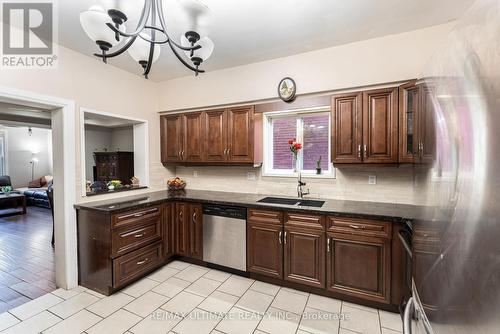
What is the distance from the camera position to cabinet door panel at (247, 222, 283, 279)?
2.50 m

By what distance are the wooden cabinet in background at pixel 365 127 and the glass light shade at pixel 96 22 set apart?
2.12 meters

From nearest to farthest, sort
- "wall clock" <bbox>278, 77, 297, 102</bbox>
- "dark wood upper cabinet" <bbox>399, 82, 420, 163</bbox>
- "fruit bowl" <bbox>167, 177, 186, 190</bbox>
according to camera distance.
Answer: "dark wood upper cabinet" <bbox>399, 82, 420, 163</bbox>
"wall clock" <bbox>278, 77, 297, 102</bbox>
"fruit bowl" <bbox>167, 177, 186, 190</bbox>

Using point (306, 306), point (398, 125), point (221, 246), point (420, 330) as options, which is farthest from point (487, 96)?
point (221, 246)

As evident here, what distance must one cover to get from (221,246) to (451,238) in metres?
2.48

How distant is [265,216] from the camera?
8.41 feet

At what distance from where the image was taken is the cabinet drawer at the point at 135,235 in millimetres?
2418

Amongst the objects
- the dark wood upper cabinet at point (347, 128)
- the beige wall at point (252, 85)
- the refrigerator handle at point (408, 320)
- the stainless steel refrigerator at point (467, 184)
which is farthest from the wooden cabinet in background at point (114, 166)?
the stainless steel refrigerator at point (467, 184)

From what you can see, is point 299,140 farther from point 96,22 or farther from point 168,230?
point 96,22

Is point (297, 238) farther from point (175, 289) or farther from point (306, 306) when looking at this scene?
point (175, 289)

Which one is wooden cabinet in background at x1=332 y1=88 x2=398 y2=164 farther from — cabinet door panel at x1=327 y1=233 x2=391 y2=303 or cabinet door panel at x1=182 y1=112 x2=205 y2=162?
cabinet door panel at x1=182 y1=112 x2=205 y2=162

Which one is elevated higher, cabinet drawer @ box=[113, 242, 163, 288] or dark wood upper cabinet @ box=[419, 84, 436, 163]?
dark wood upper cabinet @ box=[419, 84, 436, 163]

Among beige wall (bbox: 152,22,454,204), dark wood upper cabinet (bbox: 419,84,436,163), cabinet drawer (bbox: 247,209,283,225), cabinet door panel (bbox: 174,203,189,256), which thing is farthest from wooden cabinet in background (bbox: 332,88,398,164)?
cabinet door panel (bbox: 174,203,189,256)

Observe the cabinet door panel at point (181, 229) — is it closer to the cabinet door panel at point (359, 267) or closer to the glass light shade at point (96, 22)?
the cabinet door panel at point (359, 267)

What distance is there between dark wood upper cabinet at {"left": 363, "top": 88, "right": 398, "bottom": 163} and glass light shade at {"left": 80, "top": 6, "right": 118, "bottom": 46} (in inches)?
89.3
